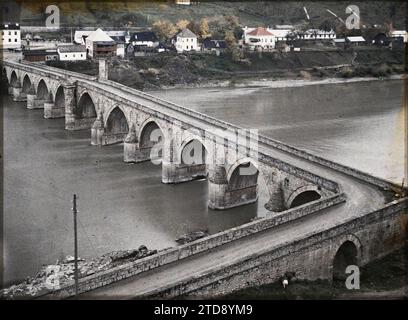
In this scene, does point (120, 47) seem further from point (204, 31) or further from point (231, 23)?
point (231, 23)

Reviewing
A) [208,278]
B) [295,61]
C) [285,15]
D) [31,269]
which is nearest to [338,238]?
[208,278]

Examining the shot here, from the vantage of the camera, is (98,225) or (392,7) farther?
(392,7)

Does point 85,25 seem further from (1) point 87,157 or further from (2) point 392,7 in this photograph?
(2) point 392,7

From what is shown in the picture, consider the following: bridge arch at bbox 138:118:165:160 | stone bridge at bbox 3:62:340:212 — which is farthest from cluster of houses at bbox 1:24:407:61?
bridge arch at bbox 138:118:165:160

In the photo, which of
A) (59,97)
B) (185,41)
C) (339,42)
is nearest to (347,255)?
(59,97)

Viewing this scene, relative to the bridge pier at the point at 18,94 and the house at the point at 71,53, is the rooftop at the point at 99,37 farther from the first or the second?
the bridge pier at the point at 18,94

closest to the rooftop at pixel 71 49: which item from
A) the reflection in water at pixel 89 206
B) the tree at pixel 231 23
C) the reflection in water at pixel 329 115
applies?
the reflection in water at pixel 329 115
